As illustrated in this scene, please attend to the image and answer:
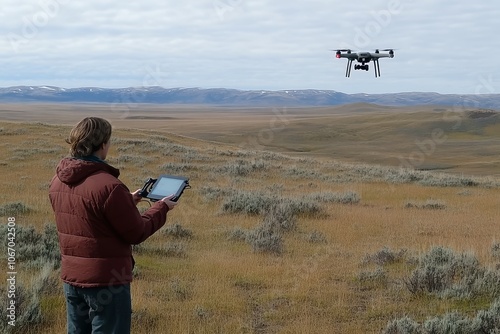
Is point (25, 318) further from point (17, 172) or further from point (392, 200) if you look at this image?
point (17, 172)

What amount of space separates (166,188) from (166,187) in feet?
0.04

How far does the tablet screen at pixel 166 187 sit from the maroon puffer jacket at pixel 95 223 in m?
0.54

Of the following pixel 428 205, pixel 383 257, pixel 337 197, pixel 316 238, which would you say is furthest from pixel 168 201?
pixel 428 205

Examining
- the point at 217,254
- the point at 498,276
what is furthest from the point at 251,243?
the point at 498,276

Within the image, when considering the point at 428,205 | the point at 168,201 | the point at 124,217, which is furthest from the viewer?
the point at 428,205

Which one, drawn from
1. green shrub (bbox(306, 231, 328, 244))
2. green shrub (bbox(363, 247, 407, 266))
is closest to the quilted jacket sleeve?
green shrub (bbox(363, 247, 407, 266))

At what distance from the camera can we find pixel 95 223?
12.5 feet

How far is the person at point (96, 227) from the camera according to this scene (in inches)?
148

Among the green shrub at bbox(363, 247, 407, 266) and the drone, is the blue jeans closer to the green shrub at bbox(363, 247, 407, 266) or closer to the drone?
the green shrub at bbox(363, 247, 407, 266)

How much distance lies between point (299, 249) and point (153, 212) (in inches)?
256

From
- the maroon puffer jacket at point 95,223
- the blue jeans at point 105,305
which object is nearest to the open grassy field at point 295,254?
the blue jeans at point 105,305

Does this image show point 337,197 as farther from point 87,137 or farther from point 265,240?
point 87,137

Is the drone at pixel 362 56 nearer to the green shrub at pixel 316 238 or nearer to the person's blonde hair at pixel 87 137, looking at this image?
the green shrub at pixel 316 238

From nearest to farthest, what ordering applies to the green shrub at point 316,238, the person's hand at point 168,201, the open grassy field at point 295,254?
the person's hand at point 168,201
the open grassy field at point 295,254
the green shrub at point 316,238
